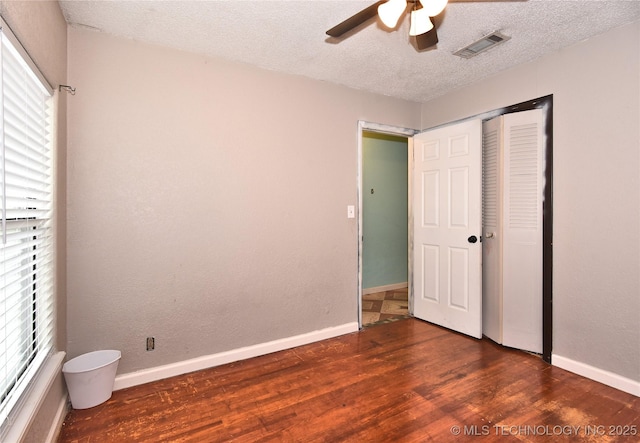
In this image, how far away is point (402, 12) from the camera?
1611mm

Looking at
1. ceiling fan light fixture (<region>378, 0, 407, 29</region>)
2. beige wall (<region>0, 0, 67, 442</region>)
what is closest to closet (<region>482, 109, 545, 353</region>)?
ceiling fan light fixture (<region>378, 0, 407, 29</region>)

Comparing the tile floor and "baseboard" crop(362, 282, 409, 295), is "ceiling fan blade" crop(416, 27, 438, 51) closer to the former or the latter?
the tile floor

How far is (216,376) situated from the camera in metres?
2.40

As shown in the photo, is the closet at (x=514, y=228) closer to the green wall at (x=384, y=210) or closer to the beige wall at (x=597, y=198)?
the beige wall at (x=597, y=198)

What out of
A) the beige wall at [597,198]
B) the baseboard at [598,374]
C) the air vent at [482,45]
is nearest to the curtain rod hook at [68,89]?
the air vent at [482,45]

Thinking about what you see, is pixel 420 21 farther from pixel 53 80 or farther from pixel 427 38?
pixel 53 80

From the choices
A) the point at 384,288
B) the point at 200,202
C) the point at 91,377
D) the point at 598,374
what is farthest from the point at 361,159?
the point at 91,377

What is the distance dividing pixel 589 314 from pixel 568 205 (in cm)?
79

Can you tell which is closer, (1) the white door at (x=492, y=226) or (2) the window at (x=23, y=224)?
(2) the window at (x=23, y=224)

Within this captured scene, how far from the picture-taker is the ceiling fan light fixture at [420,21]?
163cm

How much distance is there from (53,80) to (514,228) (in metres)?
3.37

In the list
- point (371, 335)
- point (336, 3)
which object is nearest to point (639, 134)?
point (336, 3)

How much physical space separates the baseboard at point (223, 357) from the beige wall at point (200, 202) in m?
0.05

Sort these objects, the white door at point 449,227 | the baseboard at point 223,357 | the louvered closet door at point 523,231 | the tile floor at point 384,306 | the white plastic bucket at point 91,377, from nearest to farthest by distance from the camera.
Answer: the white plastic bucket at point 91,377, the baseboard at point 223,357, the louvered closet door at point 523,231, the white door at point 449,227, the tile floor at point 384,306
